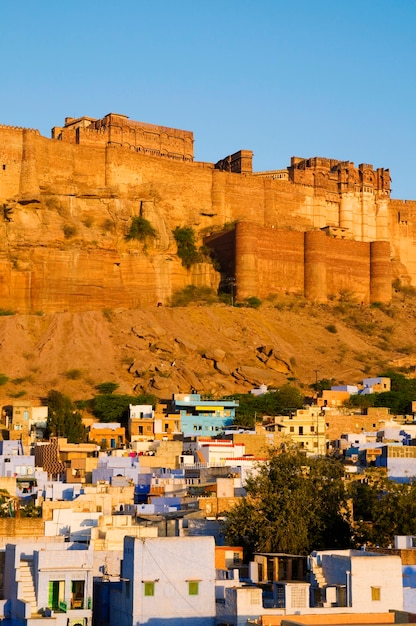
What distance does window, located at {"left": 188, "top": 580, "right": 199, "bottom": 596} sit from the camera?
1460cm

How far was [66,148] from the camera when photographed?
58.2 meters

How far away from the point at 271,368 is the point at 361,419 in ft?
32.1

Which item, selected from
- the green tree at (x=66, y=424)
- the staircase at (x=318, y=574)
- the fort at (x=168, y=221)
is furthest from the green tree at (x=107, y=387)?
the staircase at (x=318, y=574)

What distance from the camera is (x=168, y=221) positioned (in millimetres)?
61188

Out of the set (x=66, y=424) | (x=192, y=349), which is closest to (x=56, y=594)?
(x=66, y=424)

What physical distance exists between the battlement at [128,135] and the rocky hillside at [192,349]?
10.0m

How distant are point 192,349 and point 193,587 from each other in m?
38.8

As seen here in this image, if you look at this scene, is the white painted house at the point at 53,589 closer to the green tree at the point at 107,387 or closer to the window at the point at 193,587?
Result: the window at the point at 193,587

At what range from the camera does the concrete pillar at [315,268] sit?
201 feet

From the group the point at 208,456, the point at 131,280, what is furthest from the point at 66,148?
the point at 208,456

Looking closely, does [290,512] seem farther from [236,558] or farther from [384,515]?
[384,515]

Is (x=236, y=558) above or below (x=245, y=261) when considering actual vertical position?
below

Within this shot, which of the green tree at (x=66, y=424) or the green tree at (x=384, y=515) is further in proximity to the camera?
the green tree at (x=66, y=424)

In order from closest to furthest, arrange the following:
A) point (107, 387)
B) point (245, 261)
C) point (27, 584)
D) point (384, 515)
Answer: point (27, 584) → point (384, 515) → point (107, 387) → point (245, 261)
